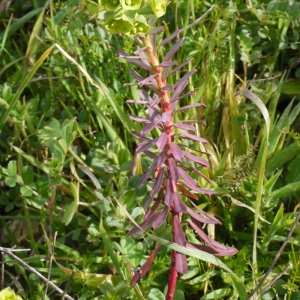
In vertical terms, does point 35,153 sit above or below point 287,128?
below

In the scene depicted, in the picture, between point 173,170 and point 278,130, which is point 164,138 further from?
point 278,130


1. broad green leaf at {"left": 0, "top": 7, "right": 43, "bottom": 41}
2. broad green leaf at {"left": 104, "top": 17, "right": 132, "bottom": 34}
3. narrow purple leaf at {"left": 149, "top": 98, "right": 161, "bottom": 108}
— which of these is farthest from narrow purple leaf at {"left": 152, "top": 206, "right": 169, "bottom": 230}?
broad green leaf at {"left": 0, "top": 7, "right": 43, "bottom": 41}

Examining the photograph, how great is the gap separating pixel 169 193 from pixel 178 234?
130 mm

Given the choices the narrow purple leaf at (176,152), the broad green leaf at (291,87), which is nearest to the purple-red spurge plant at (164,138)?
the narrow purple leaf at (176,152)

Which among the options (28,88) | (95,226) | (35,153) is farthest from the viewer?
(28,88)

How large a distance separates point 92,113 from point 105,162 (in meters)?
0.41

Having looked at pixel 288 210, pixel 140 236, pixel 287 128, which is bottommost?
pixel 288 210

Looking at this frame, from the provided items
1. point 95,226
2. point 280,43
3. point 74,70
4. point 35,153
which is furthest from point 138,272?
point 280,43

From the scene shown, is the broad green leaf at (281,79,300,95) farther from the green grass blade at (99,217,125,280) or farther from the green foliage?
the green grass blade at (99,217,125,280)

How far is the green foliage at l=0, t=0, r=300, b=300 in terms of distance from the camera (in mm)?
1986

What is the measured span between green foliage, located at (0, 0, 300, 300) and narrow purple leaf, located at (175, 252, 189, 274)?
153 mm

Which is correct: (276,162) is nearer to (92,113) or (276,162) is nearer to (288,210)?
(288,210)

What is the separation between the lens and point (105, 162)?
218 cm

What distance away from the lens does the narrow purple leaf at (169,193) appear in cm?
166
